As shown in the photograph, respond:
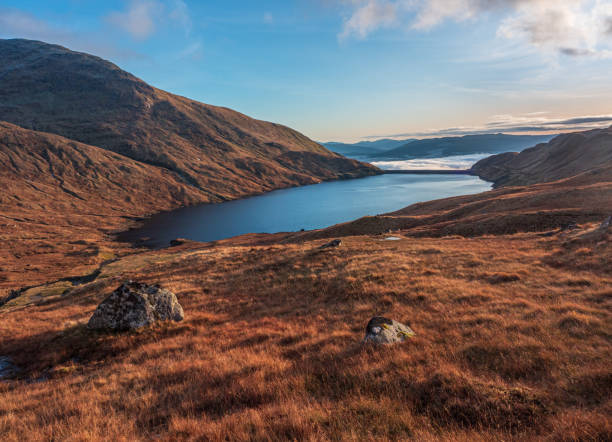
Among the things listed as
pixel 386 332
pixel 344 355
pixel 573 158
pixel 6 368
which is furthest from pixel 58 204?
pixel 573 158

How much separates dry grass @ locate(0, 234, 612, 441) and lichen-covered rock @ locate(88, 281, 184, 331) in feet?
2.51

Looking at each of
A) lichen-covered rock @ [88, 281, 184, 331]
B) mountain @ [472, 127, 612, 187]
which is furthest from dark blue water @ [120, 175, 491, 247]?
lichen-covered rock @ [88, 281, 184, 331]

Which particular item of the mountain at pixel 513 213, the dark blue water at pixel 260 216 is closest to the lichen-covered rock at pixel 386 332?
the mountain at pixel 513 213

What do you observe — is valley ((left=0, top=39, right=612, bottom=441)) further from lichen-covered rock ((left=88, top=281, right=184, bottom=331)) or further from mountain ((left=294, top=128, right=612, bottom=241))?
mountain ((left=294, top=128, right=612, bottom=241))

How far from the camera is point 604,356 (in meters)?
7.05

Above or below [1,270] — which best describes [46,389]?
above

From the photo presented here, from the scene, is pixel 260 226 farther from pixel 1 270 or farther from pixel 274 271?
pixel 274 271

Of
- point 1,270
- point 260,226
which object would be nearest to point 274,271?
point 1,270

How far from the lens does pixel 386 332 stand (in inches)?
362

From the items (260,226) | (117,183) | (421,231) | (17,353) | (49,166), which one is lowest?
(260,226)

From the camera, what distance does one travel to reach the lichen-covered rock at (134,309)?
44.9 ft

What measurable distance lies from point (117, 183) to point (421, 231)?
208 metres

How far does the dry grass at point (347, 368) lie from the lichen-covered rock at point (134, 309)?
2.51 feet

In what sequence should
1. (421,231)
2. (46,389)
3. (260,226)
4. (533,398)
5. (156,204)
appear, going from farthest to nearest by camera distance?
(156,204), (260,226), (421,231), (46,389), (533,398)
